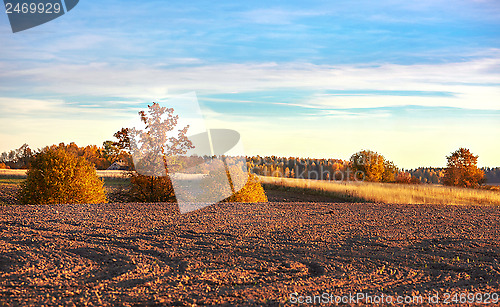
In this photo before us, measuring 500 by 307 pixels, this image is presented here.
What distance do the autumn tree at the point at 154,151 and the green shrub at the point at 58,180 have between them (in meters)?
1.36

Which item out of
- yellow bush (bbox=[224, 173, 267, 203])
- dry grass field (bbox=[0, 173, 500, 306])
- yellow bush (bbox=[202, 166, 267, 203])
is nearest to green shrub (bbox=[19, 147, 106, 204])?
dry grass field (bbox=[0, 173, 500, 306])

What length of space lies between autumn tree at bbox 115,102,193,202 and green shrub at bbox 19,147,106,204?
53.4 inches

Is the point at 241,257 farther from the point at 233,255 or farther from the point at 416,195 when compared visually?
the point at 416,195

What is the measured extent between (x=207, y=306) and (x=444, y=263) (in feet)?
11.8

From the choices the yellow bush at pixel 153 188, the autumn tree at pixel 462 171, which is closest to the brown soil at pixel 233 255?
the yellow bush at pixel 153 188

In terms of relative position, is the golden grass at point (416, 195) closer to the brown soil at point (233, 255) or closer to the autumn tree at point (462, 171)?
the brown soil at point (233, 255)

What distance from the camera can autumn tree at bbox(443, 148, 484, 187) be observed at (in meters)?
29.1

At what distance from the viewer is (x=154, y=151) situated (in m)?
13.6

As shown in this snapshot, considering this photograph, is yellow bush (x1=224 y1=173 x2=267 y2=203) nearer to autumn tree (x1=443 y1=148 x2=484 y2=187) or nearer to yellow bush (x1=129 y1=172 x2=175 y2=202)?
yellow bush (x1=129 y1=172 x2=175 y2=202)

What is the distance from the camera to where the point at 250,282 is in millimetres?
4852

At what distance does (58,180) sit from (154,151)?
2871 mm

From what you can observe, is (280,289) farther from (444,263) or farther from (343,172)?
(343,172)

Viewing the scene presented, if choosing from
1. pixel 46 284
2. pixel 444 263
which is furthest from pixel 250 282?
pixel 444 263

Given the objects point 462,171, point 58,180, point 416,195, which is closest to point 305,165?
point 462,171
